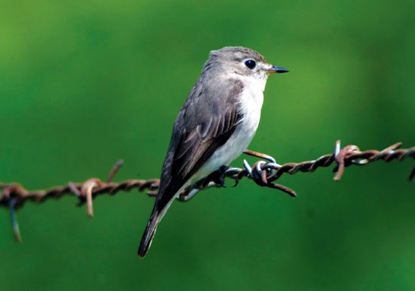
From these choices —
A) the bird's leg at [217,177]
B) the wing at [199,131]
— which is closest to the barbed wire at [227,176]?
the bird's leg at [217,177]

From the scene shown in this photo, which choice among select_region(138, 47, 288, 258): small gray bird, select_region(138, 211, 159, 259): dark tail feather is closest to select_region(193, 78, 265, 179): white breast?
select_region(138, 47, 288, 258): small gray bird

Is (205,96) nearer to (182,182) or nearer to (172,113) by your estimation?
(182,182)

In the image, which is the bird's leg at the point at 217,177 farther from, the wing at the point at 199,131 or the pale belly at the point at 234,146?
the wing at the point at 199,131

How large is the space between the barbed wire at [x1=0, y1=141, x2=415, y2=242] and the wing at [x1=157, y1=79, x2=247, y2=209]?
141 millimetres

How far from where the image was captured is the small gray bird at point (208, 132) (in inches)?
187

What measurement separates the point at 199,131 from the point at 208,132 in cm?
6

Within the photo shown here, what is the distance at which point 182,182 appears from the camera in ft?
15.4

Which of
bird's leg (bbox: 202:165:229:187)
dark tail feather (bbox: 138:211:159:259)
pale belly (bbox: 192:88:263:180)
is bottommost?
dark tail feather (bbox: 138:211:159:259)

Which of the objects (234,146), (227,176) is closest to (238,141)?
(234,146)

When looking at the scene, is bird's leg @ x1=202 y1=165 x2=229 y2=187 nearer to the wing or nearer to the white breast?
the white breast

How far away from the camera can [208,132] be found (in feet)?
16.4

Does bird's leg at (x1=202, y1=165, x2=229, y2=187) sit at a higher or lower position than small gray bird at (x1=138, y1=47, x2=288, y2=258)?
lower

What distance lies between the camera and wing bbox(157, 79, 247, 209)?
15.7 ft

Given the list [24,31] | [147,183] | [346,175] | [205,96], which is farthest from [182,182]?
[24,31]
